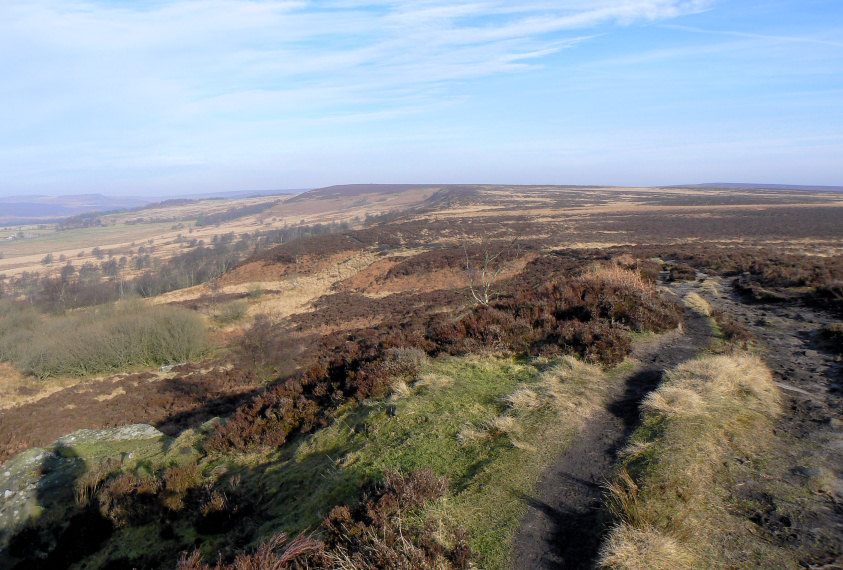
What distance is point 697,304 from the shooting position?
11203 mm

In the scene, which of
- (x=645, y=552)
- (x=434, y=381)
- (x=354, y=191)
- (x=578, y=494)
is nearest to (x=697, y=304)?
(x=434, y=381)

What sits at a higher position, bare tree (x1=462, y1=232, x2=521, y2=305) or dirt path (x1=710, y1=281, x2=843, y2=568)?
dirt path (x1=710, y1=281, x2=843, y2=568)

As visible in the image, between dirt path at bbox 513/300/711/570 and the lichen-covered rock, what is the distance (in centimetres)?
711

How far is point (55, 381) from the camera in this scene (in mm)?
19906

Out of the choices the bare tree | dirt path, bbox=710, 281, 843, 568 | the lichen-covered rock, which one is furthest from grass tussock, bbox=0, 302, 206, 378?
dirt path, bbox=710, 281, 843, 568

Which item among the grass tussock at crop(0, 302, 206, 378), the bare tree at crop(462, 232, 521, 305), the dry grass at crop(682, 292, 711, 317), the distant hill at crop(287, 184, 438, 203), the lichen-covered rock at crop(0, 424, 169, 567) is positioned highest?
the distant hill at crop(287, 184, 438, 203)

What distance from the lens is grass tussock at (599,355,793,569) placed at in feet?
11.4

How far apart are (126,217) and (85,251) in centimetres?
8897

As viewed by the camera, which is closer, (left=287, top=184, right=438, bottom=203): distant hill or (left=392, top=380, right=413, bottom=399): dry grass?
(left=392, top=380, right=413, bottom=399): dry grass

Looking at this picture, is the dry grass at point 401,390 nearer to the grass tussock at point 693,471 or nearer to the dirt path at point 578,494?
the dirt path at point 578,494

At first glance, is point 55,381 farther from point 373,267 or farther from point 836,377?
point 836,377

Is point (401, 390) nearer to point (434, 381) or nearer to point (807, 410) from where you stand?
point (434, 381)

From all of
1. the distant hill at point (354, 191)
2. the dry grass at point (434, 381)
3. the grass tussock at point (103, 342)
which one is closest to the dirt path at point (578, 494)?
the dry grass at point (434, 381)

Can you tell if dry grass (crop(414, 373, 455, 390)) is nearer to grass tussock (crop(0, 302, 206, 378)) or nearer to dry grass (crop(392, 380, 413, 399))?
dry grass (crop(392, 380, 413, 399))
